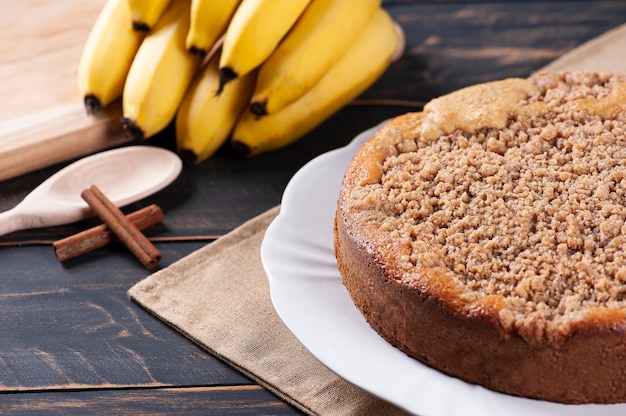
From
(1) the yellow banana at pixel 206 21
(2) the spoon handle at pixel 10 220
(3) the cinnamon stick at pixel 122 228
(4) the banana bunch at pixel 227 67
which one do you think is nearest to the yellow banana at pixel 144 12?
(4) the banana bunch at pixel 227 67

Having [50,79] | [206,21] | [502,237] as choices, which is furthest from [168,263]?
[50,79]

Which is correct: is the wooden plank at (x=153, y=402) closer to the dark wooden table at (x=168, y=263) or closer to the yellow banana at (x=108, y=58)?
the dark wooden table at (x=168, y=263)

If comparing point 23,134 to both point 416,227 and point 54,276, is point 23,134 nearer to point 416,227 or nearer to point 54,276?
point 54,276

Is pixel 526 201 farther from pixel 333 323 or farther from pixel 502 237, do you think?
pixel 333 323

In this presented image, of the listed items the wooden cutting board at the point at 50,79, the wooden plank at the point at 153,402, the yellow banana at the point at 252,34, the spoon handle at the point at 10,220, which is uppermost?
the yellow banana at the point at 252,34

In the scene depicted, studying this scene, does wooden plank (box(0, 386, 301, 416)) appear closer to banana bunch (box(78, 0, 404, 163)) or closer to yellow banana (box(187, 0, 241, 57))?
banana bunch (box(78, 0, 404, 163))

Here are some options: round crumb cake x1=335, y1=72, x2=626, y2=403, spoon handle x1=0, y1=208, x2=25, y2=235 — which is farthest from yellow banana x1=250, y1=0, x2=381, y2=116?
spoon handle x1=0, y1=208, x2=25, y2=235
